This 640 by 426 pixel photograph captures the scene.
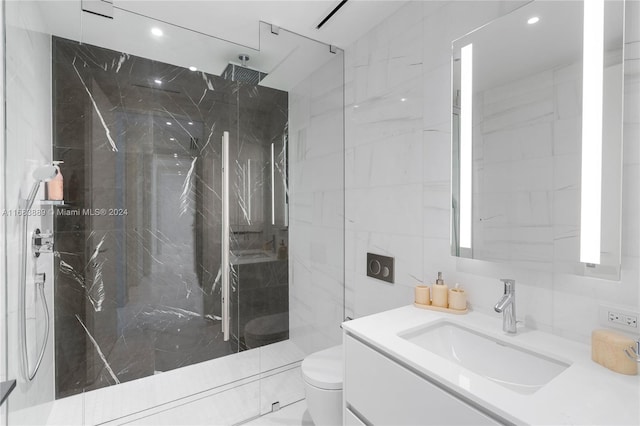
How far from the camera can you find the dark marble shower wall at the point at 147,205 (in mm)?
1936

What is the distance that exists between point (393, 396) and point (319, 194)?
145 centimetres

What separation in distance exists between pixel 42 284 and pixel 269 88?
1809mm

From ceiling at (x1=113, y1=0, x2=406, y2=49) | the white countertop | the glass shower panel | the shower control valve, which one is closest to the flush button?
Answer: the white countertop

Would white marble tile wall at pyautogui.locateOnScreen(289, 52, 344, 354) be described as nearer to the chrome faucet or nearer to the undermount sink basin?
the undermount sink basin

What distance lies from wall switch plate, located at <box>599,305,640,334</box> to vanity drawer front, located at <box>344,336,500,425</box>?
0.58 metres

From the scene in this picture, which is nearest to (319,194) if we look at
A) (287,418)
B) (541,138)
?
(541,138)

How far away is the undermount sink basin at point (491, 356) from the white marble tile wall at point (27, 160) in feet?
5.35

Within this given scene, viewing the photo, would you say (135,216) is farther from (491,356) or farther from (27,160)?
(491,356)

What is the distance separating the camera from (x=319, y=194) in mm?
2232

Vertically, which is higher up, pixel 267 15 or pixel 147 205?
pixel 267 15

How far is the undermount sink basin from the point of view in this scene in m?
1.01

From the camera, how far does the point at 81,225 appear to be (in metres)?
1.96

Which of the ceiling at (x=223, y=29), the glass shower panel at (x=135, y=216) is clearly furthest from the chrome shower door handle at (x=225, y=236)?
the ceiling at (x=223, y=29)

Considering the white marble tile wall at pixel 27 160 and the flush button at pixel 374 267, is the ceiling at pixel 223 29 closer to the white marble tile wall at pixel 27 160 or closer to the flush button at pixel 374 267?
the white marble tile wall at pixel 27 160
